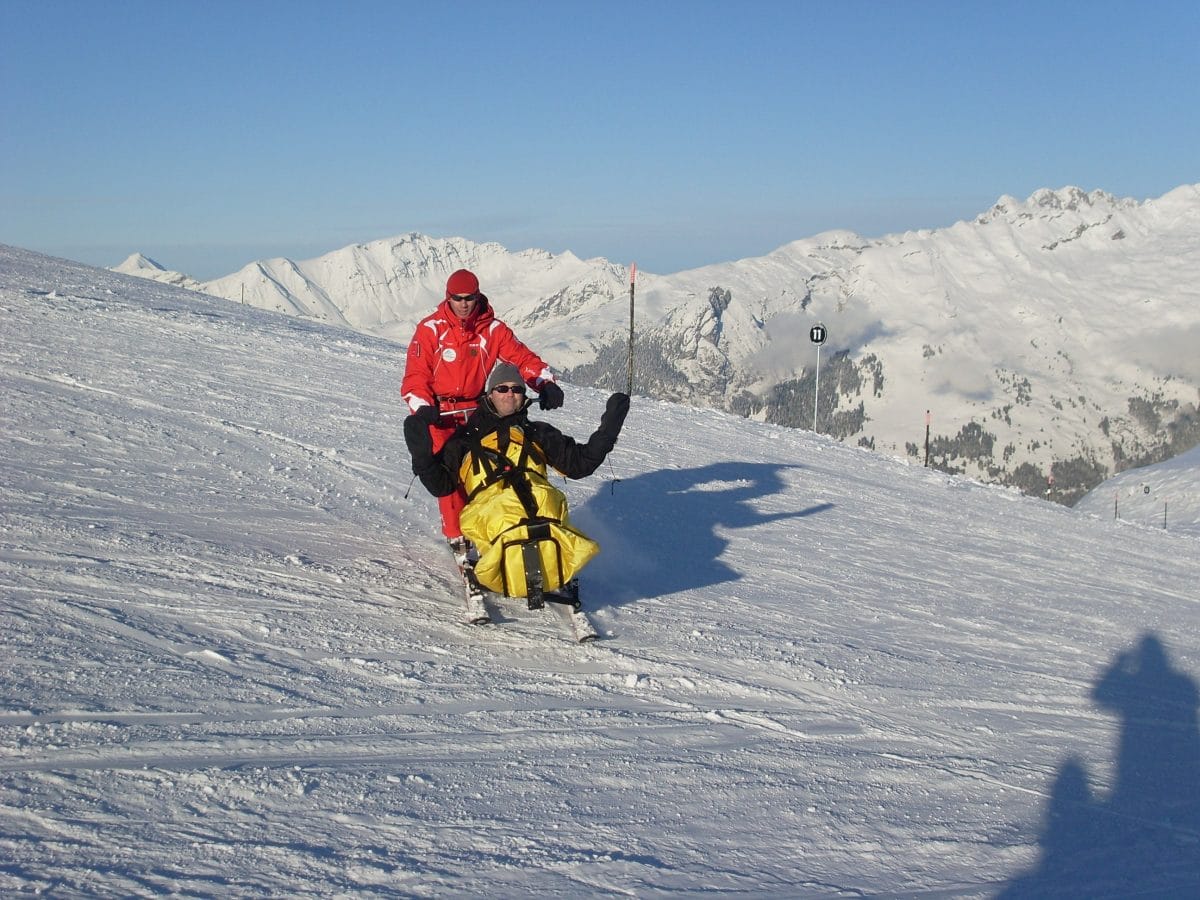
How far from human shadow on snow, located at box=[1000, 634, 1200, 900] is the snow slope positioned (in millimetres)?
21

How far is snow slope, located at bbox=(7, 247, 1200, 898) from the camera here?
3.36 metres

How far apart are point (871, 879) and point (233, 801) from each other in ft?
7.19

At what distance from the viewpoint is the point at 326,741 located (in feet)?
13.3

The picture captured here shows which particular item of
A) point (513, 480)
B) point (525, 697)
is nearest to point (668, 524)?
point (513, 480)

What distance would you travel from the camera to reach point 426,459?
5945mm

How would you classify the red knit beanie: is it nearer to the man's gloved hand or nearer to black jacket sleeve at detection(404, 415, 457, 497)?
the man's gloved hand

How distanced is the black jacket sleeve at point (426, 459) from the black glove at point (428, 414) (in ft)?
0.11

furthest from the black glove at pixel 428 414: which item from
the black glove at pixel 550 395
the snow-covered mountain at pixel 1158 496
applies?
the snow-covered mountain at pixel 1158 496

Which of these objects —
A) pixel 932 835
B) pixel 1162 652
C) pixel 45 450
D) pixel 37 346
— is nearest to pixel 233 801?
pixel 932 835

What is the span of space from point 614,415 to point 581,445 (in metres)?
0.27

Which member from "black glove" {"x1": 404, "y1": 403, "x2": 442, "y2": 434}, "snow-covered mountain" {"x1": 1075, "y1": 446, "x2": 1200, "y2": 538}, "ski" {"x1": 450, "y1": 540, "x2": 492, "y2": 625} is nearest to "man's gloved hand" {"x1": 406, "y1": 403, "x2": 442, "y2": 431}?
"black glove" {"x1": 404, "y1": 403, "x2": 442, "y2": 434}

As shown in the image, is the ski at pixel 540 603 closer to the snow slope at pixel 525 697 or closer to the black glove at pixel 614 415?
the snow slope at pixel 525 697

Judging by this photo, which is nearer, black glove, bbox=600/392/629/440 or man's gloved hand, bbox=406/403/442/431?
man's gloved hand, bbox=406/403/442/431

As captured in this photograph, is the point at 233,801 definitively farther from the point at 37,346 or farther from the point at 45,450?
the point at 37,346
